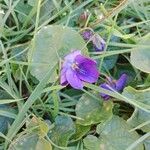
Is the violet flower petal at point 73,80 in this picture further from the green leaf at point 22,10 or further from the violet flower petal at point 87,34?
the green leaf at point 22,10

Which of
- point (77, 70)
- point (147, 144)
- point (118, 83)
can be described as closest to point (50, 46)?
point (77, 70)

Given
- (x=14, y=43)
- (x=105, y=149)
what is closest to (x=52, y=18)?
(x=14, y=43)

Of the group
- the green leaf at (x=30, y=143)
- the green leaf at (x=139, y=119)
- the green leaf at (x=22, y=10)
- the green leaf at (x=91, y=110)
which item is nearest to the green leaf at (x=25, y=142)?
the green leaf at (x=30, y=143)

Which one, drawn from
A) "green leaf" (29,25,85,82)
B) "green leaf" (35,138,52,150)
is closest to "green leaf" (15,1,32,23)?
"green leaf" (29,25,85,82)

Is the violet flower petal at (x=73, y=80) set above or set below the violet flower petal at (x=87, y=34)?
below

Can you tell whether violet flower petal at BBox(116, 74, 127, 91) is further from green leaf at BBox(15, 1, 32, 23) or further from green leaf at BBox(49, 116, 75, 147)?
green leaf at BBox(15, 1, 32, 23)
